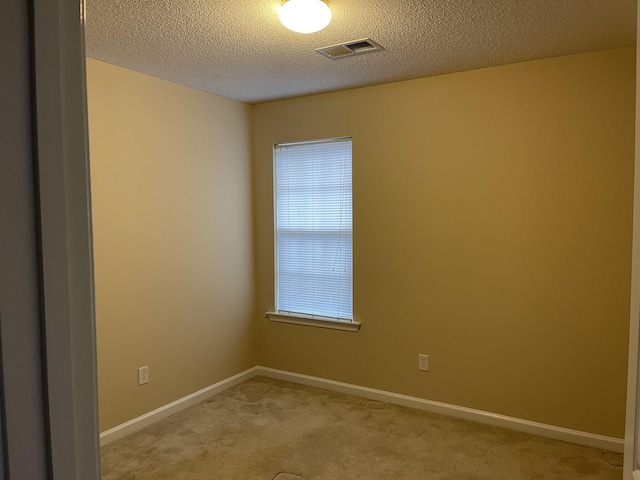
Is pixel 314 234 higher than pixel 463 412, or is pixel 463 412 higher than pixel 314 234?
pixel 314 234

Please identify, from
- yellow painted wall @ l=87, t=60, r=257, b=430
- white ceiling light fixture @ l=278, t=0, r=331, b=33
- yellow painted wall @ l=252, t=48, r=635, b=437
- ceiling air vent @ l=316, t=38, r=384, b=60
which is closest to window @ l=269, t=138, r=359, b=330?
yellow painted wall @ l=252, t=48, r=635, b=437

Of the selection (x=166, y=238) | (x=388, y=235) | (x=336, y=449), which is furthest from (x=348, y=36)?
(x=336, y=449)

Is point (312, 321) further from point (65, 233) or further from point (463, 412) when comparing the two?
point (65, 233)

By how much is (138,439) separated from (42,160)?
9.98 feet

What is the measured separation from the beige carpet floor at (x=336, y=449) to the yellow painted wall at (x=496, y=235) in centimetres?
27

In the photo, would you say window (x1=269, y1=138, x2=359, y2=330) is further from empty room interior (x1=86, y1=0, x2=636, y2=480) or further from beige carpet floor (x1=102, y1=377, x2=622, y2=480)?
beige carpet floor (x1=102, y1=377, x2=622, y2=480)

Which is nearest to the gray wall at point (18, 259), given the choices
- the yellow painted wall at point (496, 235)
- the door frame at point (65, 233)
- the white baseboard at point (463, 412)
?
the door frame at point (65, 233)

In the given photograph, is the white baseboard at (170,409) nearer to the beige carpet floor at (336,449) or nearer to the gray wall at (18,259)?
the beige carpet floor at (336,449)

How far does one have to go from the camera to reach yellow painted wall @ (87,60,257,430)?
9.96 feet

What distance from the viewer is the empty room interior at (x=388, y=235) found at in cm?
266

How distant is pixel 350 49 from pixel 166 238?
182 centimetres

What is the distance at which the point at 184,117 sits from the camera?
3547 millimetres

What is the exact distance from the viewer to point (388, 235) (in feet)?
11.8

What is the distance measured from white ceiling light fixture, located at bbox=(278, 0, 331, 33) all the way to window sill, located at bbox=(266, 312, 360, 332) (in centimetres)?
230
